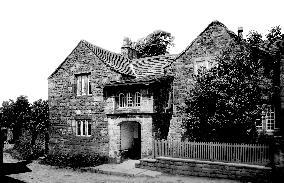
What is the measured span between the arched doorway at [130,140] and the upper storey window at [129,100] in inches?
60.3

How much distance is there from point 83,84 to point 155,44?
26.4 metres

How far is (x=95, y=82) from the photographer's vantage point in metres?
22.3

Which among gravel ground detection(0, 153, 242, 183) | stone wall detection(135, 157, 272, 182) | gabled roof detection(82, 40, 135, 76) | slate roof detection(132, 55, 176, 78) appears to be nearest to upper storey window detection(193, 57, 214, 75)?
slate roof detection(132, 55, 176, 78)

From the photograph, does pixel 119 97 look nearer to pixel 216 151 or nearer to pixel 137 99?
pixel 137 99

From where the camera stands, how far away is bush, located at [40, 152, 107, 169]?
1980cm

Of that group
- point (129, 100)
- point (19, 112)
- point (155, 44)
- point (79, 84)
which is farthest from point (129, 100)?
point (155, 44)

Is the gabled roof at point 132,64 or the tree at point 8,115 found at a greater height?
the gabled roof at point 132,64

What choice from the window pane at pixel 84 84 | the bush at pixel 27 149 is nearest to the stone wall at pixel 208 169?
the window pane at pixel 84 84

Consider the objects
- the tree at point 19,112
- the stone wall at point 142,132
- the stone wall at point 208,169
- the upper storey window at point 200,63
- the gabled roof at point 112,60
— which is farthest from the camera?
the tree at point 19,112

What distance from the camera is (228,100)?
51.0 ft

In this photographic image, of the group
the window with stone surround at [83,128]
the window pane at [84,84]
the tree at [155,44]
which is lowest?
the window with stone surround at [83,128]

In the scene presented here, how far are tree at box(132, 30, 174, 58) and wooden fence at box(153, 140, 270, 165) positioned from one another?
30511mm

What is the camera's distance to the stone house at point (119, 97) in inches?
787

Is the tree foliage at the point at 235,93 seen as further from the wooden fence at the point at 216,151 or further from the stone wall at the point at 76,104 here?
the stone wall at the point at 76,104
